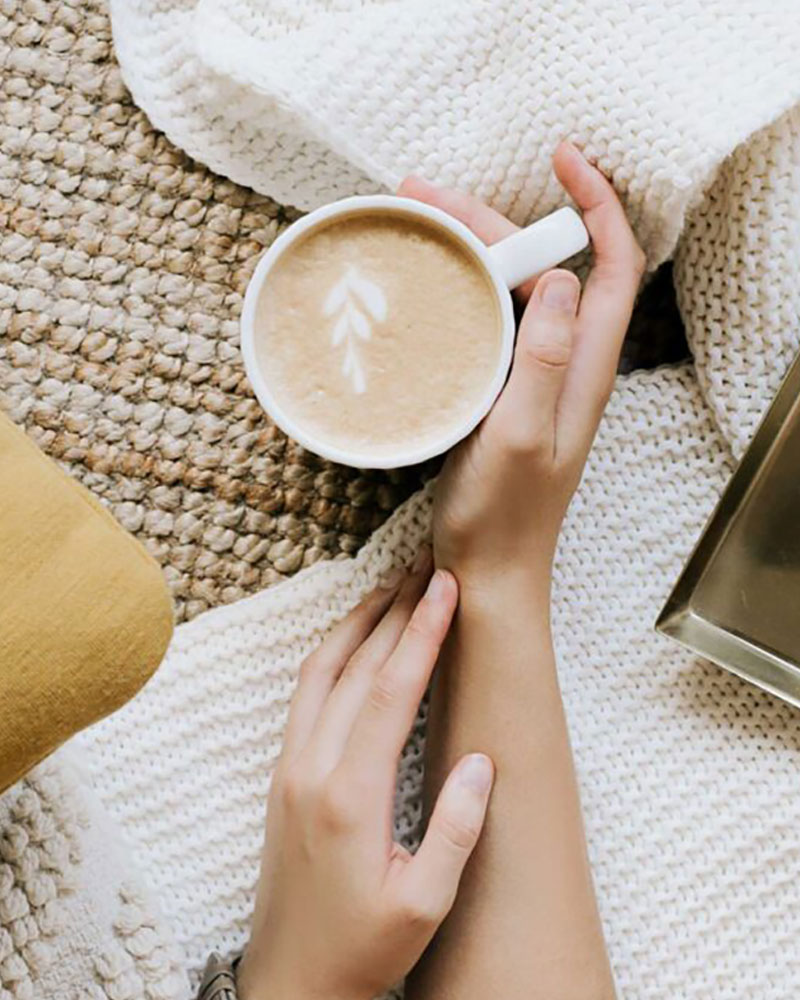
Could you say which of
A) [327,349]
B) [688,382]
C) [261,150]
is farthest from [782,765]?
[261,150]

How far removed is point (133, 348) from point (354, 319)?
0.25 meters

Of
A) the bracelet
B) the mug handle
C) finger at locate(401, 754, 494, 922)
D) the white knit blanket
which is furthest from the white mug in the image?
the bracelet

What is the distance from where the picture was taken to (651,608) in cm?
80

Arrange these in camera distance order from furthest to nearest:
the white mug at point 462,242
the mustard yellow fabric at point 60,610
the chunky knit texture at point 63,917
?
the chunky knit texture at point 63,917 < the white mug at point 462,242 < the mustard yellow fabric at point 60,610

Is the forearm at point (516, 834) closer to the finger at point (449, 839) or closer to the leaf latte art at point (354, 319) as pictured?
the finger at point (449, 839)

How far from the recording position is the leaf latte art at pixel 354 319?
635mm

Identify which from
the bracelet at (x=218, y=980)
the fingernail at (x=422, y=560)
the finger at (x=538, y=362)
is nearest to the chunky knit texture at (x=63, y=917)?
the bracelet at (x=218, y=980)

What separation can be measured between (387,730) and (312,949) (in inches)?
5.4

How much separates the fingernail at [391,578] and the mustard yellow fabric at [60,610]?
0.81 ft

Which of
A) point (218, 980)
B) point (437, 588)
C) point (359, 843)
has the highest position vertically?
point (437, 588)

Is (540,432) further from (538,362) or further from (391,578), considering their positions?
(391,578)

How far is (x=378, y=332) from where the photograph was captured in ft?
2.08

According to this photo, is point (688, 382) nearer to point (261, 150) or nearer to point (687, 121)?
point (687, 121)

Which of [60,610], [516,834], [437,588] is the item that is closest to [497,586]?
[437,588]
